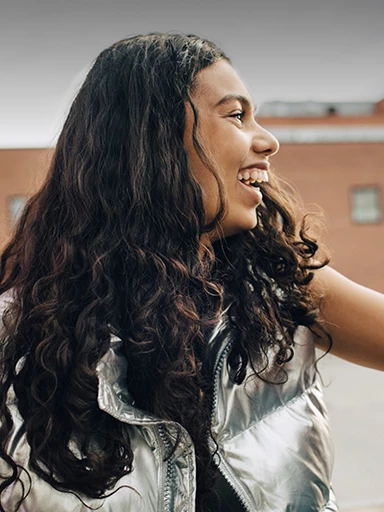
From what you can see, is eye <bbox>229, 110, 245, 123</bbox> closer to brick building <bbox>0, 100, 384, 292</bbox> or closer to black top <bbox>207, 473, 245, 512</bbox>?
black top <bbox>207, 473, 245, 512</bbox>

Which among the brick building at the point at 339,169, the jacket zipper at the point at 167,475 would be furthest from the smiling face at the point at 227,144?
the brick building at the point at 339,169

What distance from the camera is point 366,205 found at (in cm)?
968

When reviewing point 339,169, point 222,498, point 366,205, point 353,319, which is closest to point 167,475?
point 222,498

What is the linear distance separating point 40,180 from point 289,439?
0.64 metres

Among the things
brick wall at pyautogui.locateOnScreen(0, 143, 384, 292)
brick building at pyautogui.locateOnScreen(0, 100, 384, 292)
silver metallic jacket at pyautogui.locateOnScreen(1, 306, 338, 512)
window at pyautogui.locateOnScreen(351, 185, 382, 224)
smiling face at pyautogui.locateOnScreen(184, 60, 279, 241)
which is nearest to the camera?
silver metallic jacket at pyautogui.locateOnScreen(1, 306, 338, 512)

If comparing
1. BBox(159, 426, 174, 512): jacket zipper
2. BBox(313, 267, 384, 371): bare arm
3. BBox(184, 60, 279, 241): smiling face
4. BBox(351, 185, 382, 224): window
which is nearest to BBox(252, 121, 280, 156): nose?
BBox(184, 60, 279, 241): smiling face

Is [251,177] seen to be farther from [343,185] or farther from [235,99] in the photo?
[343,185]

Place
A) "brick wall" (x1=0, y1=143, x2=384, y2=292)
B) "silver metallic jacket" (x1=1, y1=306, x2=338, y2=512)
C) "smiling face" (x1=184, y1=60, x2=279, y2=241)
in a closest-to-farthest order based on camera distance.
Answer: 1. "silver metallic jacket" (x1=1, y1=306, x2=338, y2=512)
2. "smiling face" (x1=184, y1=60, x2=279, y2=241)
3. "brick wall" (x1=0, y1=143, x2=384, y2=292)

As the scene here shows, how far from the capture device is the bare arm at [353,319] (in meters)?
1.08

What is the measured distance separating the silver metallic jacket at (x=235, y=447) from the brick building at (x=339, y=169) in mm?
7337

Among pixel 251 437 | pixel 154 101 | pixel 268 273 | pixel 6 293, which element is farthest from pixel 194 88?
pixel 251 437

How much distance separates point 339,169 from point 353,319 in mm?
8685

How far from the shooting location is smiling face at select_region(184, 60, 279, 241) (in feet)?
3.23

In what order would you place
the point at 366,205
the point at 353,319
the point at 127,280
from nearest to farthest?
the point at 127,280 → the point at 353,319 → the point at 366,205
